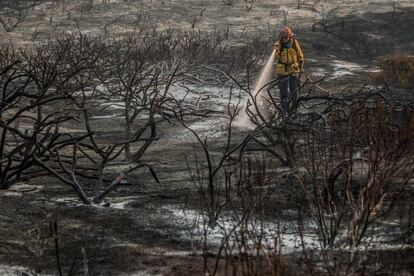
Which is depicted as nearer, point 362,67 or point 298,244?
point 298,244

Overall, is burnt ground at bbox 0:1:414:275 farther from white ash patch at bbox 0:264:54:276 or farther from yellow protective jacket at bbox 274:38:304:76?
yellow protective jacket at bbox 274:38:304:76

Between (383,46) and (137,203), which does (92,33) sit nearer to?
(383,46)

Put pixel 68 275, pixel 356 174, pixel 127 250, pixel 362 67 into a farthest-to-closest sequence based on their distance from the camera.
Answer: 1. pixel 362 67
2. pixel 356 174
3. pixel 127 250
4. pixel 68 275

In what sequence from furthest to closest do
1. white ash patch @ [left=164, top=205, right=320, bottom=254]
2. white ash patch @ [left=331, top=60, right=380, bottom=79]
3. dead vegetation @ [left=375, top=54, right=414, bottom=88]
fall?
white ash patch @ [left=331, top=60, right=380, bottom=79] → dead vegetation @ [left=375, top=54, right=414, bottom=88] → white ash patch @ [left=164, top=205, right=320, bottom=254]

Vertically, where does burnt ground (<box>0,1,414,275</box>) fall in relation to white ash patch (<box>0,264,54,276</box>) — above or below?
below

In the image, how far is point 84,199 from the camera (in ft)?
17.3

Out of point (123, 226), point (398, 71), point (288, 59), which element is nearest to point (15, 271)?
point (123, 226)

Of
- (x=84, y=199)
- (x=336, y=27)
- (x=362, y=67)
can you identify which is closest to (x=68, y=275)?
(x=84, y=199)

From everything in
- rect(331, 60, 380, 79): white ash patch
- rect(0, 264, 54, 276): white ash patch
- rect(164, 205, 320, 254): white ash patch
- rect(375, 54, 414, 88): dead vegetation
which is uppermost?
rect(0, 264, 54, 276): white ash patch

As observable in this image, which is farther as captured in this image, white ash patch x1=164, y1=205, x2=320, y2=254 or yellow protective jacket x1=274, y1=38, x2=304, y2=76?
yellow protective jacket x1=274, y1=38, x2=304, y2=76

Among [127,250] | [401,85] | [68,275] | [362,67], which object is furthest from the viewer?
[362,67]

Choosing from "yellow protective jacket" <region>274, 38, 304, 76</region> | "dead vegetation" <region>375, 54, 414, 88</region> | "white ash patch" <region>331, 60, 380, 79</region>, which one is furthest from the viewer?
"white ash patch" <region>331, 60, 380, 79</region>

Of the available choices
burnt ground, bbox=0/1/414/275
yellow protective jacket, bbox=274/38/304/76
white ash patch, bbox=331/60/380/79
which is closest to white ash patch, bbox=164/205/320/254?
burnt ground, bbox=0/1/414/275

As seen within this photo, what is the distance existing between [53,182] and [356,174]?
291cm
